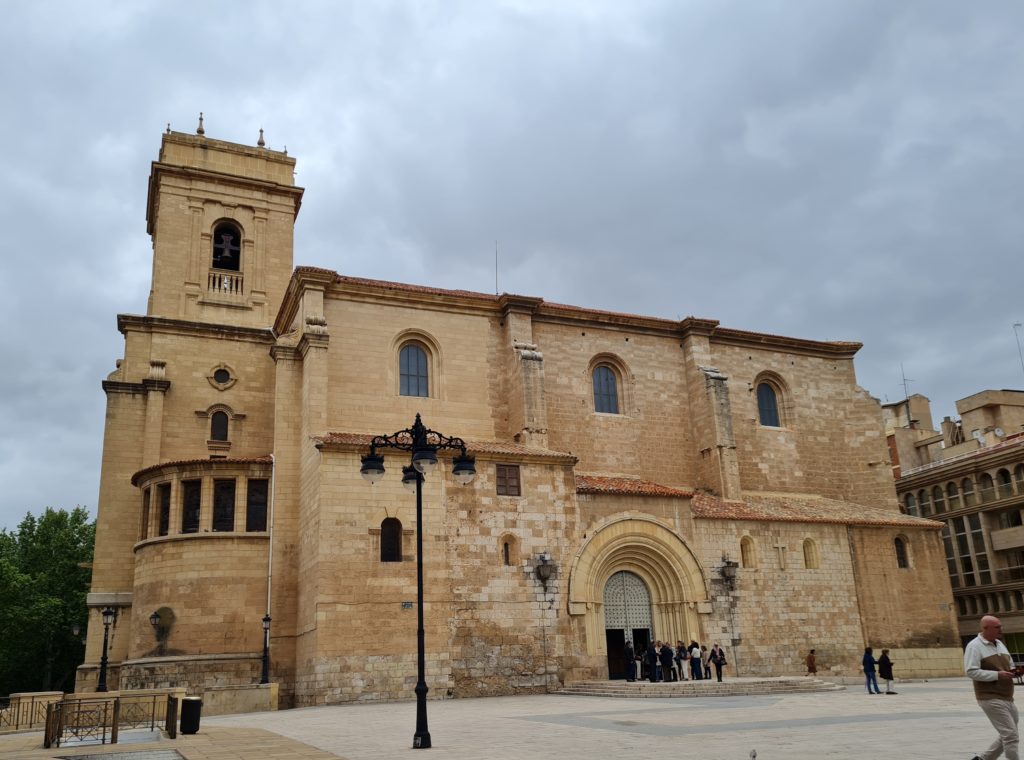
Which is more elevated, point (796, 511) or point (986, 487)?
point (986, 487)

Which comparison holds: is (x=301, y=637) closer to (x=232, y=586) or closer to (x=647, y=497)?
(x=232, y=586)

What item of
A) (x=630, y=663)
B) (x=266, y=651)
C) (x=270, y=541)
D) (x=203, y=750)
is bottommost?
(x=203, y=750)

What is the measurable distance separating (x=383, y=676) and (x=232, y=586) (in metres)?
6.00

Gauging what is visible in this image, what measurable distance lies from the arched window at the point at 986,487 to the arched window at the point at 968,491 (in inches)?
21.8

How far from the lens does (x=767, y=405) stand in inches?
1406

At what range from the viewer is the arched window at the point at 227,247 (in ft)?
115

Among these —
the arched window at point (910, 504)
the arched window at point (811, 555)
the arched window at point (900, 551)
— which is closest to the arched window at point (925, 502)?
the arched window at point (910, 504)

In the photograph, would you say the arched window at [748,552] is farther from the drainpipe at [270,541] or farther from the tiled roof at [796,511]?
the drainpipe at [270,541]

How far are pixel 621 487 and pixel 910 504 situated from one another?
25.0 metres

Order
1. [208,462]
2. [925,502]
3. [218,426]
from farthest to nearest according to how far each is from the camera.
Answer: [925,502]
[218,426]
[208,462]

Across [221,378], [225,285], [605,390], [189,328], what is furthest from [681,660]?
[225,285]

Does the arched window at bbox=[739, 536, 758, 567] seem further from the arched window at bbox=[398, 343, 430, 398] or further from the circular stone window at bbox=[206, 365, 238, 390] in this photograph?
the circular stone window at bbox=[206, 365, 238, 390]

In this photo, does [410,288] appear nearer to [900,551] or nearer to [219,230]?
[219,230]

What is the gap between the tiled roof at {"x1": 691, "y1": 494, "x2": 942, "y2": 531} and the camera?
29.9 metres
